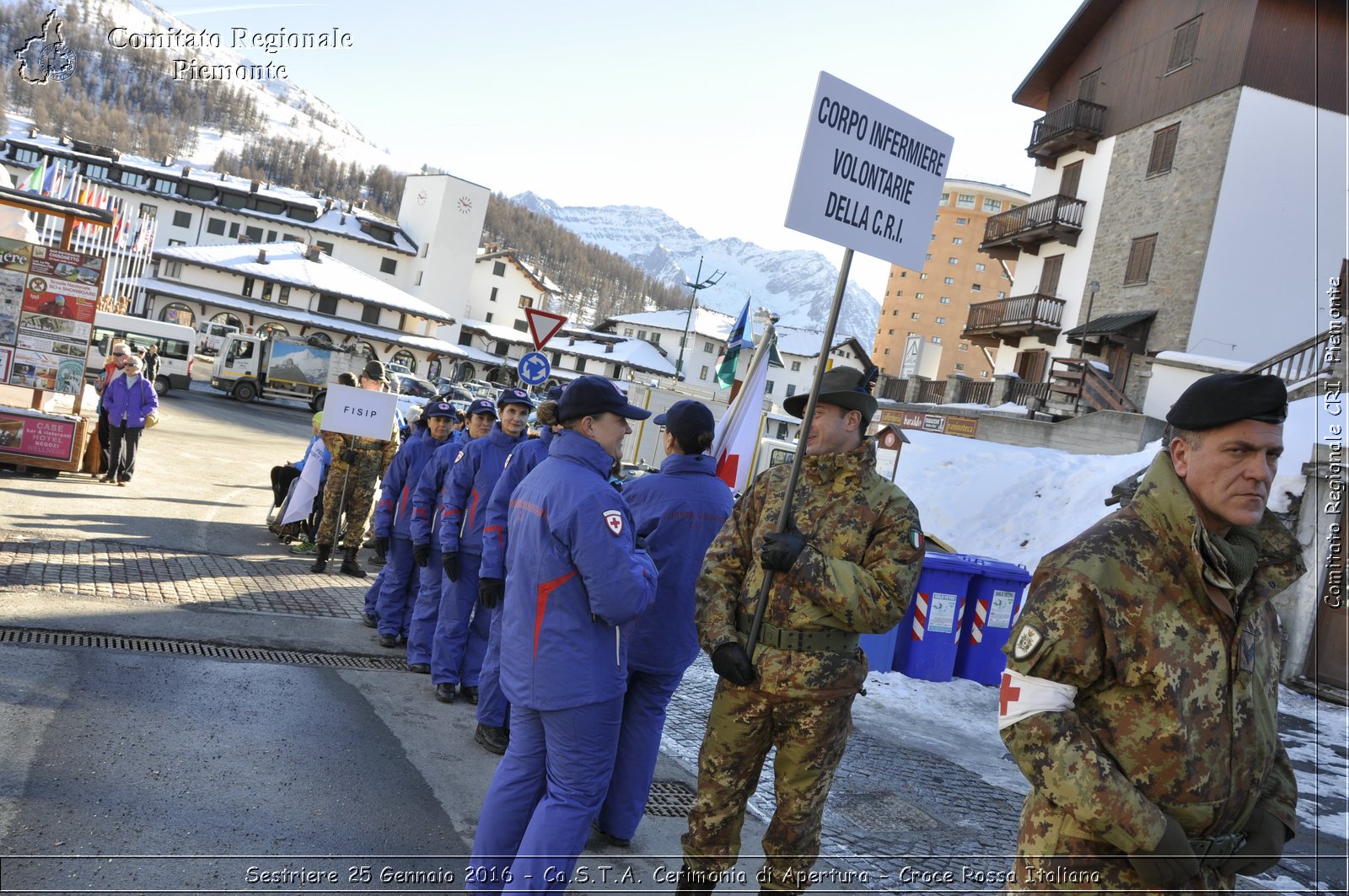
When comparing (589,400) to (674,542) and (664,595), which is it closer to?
(674,542)

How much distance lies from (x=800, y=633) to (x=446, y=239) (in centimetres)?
7821

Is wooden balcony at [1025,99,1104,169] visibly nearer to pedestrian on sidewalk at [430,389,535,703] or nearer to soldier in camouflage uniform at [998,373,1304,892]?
pedestrian on sidewalk at [430,389,535,703]

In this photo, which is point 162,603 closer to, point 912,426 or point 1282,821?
point 1282,821

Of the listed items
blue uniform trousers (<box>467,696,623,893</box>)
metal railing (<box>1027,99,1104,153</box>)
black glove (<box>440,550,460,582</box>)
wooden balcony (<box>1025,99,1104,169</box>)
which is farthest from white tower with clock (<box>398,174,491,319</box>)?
blue uniform trousers (<box>467,696,623,893</box>)

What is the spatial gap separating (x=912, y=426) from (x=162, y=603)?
22.6m

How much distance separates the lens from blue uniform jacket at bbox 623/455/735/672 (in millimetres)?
4770

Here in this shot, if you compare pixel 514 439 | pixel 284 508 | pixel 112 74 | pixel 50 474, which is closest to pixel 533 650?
pixel 514 439

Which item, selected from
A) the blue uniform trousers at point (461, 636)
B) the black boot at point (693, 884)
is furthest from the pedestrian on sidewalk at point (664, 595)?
the blue uniform trousers at point (461, 636)

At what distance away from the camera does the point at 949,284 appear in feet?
317

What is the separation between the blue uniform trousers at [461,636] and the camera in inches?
262

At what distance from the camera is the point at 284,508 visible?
1160 centimetres

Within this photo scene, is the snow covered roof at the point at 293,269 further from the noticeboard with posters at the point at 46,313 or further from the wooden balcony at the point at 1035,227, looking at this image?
the noticeboard with posters at the point at 46,313

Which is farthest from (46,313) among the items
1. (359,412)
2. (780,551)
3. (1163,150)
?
(1163,150)

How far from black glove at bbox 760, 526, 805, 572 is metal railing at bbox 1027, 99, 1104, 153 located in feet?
106
